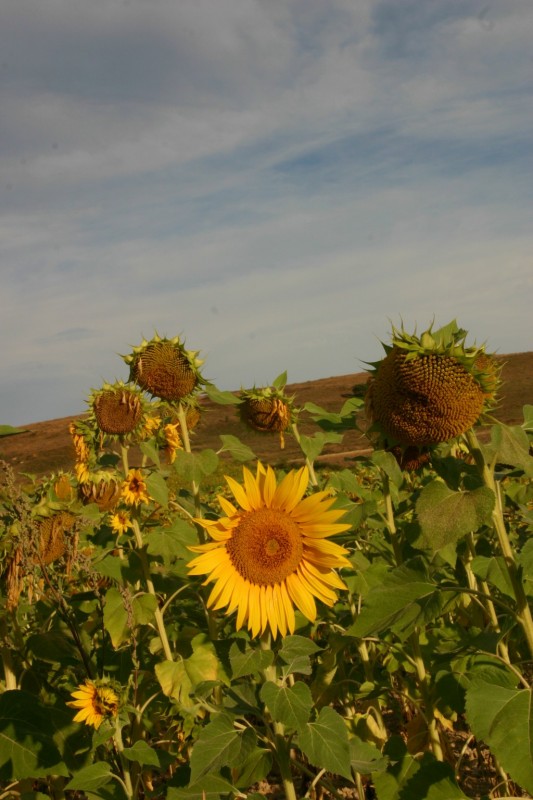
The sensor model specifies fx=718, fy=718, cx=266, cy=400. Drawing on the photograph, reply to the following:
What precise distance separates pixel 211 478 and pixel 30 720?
8902 millimetres

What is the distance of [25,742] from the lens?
2389mm

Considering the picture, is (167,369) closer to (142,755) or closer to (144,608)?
(144,608)

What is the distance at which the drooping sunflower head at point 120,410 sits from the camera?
11.4 ft

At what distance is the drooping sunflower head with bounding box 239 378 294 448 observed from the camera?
390cm

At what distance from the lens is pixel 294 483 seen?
254 centimetres

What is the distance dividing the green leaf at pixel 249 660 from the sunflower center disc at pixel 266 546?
0.28m

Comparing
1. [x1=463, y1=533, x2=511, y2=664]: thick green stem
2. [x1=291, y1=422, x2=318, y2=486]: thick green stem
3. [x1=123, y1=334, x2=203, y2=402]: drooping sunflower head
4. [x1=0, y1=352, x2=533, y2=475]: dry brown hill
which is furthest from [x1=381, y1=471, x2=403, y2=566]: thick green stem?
[x1=0, y1=352, x2=533, y2=475]: dry brown hill

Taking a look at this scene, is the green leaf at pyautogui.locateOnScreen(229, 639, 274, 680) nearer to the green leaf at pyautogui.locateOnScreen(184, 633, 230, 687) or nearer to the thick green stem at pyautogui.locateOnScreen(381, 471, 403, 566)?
the green leaf at pyautogui.locateOnScreen(184, 633, 230, 687)

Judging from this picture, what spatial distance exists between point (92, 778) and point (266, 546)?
94 centimetres

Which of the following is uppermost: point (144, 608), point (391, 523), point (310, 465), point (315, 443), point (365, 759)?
point (315, 443)

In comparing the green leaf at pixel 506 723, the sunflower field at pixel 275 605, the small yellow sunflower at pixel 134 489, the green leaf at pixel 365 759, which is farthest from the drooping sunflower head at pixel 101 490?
the green leaf at pixel 506 723

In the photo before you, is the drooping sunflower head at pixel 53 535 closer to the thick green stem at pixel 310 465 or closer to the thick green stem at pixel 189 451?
the thick green stem at pixel 189 451

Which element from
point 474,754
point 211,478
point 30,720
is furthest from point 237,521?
point 211,478

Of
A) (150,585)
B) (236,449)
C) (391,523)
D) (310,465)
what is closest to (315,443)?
(310,465)
